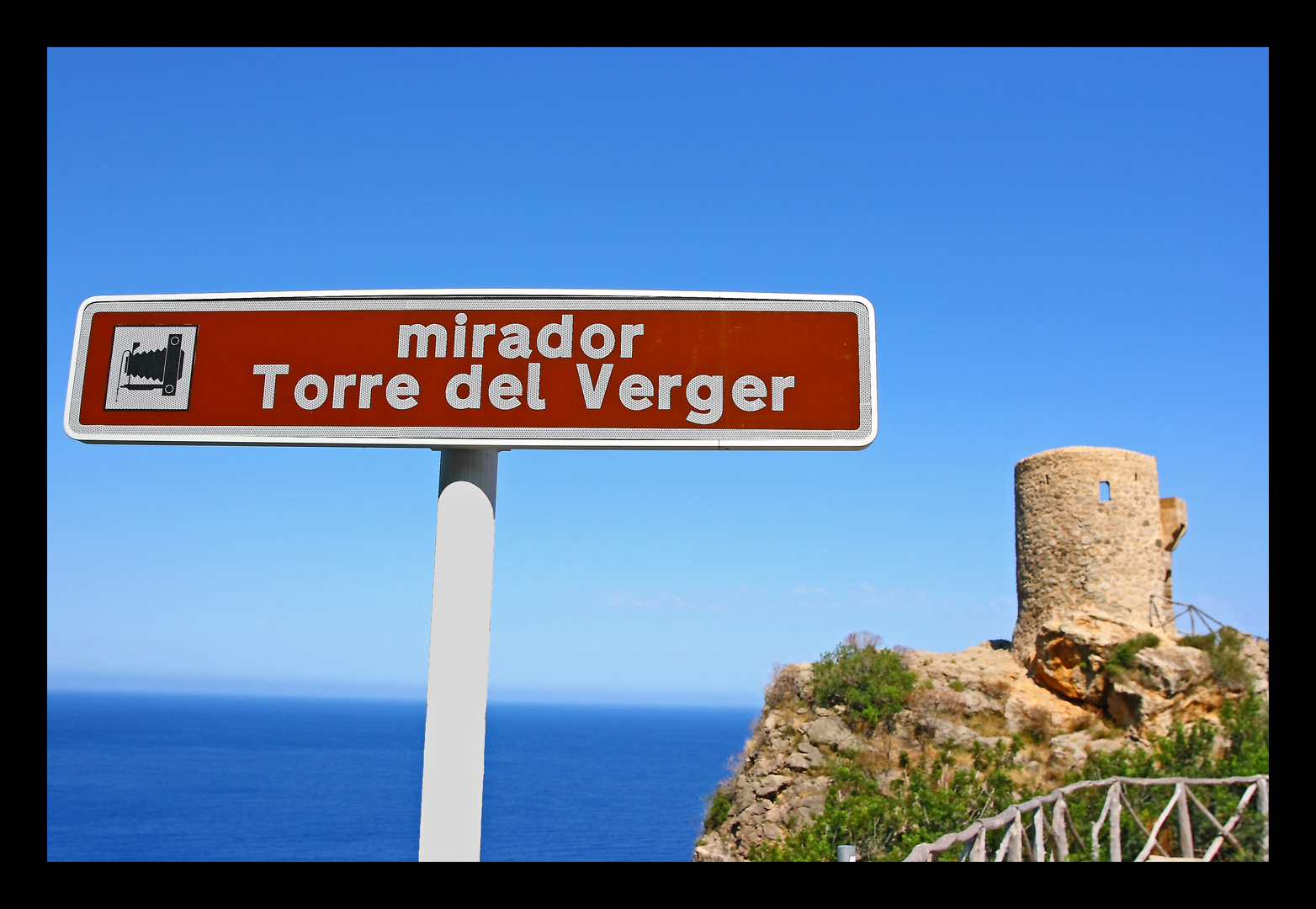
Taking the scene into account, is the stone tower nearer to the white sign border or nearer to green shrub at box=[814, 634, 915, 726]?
green shrub at box=[814, 634, 915, 726]

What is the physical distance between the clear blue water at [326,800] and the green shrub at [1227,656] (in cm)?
3517

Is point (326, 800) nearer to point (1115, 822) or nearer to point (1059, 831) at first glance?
point (1115, 822)

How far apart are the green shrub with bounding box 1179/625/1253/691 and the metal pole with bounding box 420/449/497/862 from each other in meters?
21.4

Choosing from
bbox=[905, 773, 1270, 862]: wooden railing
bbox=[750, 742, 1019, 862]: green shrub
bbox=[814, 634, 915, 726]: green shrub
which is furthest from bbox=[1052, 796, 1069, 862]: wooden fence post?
bbox=[814, 634, 915, 726]: green shrub

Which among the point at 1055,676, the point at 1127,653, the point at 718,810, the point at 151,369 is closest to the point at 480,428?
the point at 151,369

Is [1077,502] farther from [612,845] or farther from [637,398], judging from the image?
[612,845]

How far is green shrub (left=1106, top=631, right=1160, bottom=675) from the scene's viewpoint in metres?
20.1

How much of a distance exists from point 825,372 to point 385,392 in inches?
47.5

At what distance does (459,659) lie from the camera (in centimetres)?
238

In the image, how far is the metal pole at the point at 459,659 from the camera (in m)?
2.30

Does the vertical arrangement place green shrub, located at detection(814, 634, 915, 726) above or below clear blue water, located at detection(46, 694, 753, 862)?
above

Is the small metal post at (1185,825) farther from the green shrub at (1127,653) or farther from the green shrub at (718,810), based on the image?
the green shrub at (1127,653)

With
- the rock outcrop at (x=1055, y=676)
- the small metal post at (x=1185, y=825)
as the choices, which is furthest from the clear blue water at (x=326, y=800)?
the small metal post at (x=1185, y=825)

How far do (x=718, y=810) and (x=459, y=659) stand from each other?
63.9 ft
